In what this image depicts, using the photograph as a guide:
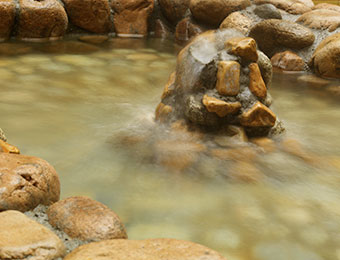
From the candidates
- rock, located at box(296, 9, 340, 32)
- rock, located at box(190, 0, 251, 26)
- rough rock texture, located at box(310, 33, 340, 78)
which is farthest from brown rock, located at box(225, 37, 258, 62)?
rock, located at box(190, 0, 251, 26)

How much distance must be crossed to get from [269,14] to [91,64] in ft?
10.4

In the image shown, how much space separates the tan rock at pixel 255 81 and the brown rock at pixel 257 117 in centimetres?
12

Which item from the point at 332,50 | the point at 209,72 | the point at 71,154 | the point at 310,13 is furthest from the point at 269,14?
the point at 71,154

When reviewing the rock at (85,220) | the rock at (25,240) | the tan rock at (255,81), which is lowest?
the rock at (85,220)

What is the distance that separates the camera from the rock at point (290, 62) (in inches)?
261

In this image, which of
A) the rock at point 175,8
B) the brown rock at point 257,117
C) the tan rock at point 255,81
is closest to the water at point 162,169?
the brown rock at point 257,117

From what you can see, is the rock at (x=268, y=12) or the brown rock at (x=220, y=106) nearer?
the brown rock at (x=220, y=106)

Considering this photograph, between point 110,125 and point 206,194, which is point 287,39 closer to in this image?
point 110,125

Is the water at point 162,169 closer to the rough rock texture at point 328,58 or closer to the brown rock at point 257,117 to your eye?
the brown rock at point 257,117

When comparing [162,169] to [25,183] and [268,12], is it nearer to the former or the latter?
[25,183]

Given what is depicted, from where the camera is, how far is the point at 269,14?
723 cm

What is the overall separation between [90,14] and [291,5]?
3.63 meters

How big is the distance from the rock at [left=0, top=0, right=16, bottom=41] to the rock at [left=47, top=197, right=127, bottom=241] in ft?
17.3

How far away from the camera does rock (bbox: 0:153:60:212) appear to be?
6.89ft
